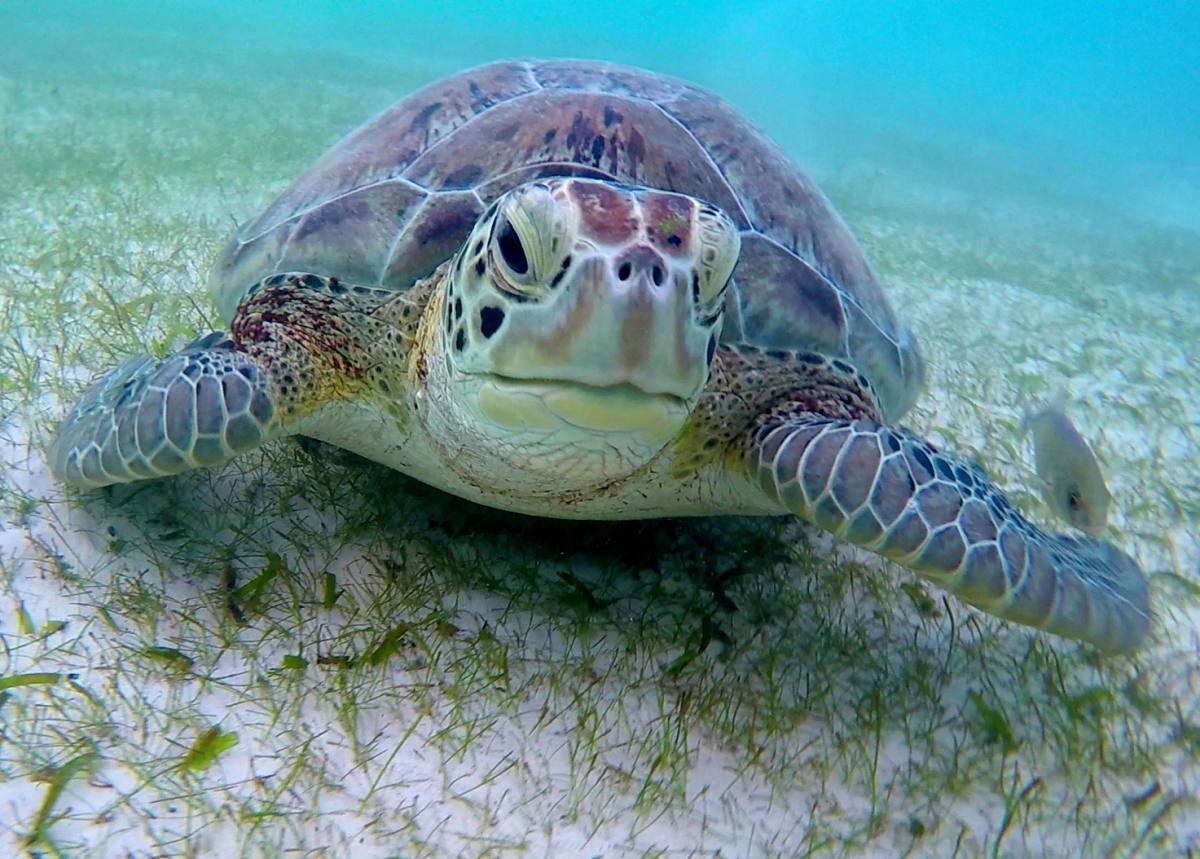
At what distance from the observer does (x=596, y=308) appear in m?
1.36

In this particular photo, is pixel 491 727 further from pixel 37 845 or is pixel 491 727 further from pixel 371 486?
pixel 371 486

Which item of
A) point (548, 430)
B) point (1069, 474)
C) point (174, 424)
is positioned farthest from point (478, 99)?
point (1069, 474)

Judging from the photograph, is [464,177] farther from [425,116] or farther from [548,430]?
[548,430]

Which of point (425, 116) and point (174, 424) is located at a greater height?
point (425, 116)

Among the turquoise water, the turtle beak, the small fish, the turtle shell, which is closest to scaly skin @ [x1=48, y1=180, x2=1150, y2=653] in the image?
the turtle beak

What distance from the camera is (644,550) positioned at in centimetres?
257

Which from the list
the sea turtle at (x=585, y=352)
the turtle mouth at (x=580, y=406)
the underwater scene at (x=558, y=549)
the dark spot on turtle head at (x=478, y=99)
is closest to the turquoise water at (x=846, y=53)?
the dark spot on turtle head at (x=478, y=99)

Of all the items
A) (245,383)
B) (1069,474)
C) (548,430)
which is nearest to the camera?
(548,430)

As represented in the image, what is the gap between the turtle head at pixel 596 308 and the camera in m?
1.37

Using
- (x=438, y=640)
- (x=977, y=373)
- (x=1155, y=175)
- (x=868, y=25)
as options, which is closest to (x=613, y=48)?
(x=1155, y=175)

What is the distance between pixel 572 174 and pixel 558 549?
121 centimetres

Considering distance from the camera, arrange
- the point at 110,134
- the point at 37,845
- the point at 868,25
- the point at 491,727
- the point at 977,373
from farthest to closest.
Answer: the point at 868,25 < the point at 110,134 < the point at 977,373 < the point at 491,727 < the point at 37,845

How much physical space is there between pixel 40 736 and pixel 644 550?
167 cm

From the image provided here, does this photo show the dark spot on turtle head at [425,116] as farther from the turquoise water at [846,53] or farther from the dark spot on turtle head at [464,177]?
the turquoise water at [846,53]
